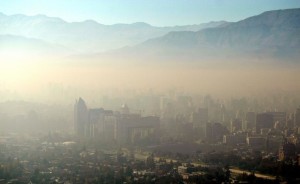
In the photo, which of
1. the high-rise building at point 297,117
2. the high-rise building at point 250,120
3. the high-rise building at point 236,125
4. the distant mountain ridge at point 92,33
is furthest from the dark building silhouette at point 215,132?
the distant mountain ridge at point 92,33

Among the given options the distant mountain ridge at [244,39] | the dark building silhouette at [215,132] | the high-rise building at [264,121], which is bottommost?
the dark building silhouette at [215,132]

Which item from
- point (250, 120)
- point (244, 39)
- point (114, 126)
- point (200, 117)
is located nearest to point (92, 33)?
point (244, 39)

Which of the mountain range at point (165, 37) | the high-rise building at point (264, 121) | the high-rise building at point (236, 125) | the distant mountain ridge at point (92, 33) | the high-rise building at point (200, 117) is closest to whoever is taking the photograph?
the high-rise building at point (264, 121)

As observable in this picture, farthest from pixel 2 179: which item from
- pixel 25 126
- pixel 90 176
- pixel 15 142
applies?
pixel 25 126

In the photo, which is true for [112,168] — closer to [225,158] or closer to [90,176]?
[90,176]

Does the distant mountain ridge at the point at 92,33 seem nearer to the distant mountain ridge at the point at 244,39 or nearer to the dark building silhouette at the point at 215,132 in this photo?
the distant mountain ridge at the point at 244,39
